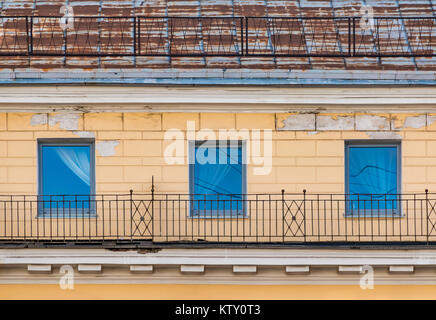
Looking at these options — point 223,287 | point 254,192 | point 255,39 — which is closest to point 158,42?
point 255,39

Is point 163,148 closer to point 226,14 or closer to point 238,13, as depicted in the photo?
point 226,14

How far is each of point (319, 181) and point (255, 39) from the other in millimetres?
3121

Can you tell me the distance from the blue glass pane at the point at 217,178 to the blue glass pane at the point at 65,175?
205 cm

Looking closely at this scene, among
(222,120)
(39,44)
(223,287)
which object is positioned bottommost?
(223,287)

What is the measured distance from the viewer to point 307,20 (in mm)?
23266

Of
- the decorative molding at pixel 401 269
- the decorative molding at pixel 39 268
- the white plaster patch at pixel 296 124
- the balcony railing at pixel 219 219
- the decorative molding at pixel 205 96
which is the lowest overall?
the decorative molding at pixel 401 269

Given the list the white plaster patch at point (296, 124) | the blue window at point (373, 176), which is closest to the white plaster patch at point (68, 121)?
the white plaster patch at point (296, 124)

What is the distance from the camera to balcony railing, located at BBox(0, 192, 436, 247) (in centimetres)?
2161

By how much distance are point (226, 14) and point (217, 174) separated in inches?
139

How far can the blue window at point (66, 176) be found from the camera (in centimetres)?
2183

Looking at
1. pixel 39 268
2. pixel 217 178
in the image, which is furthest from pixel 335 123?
pixel 39 268

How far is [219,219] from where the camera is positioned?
71.4ft

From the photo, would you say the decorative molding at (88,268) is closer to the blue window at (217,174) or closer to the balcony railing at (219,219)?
the balcony railing at (219,219)

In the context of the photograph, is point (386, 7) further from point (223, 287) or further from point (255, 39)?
point (223, 287)
